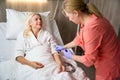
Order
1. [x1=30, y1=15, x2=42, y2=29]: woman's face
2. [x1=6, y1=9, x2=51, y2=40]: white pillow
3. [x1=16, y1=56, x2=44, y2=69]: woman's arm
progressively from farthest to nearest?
[x1=6, y1=9, x2=51, y2=40]: white pillow → [x1=30, y1=15, x2=42, y2=29]: woman's face → [x1=16, y1=56, x2=44, y2=69]: woman's arm

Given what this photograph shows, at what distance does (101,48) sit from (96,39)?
139 millimetres

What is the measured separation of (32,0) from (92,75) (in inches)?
53.0

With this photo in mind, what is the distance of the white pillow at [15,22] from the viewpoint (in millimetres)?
2846

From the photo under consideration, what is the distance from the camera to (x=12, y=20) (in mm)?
2896

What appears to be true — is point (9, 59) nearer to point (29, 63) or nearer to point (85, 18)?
point (29, 63)

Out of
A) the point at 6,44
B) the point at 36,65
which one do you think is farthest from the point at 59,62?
the point at 6,44

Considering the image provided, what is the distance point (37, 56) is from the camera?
230 centimetres

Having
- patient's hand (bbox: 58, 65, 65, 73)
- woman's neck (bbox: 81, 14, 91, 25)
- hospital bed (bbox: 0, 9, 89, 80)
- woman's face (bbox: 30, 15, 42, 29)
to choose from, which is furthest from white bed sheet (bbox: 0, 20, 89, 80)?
woman's neck (bbox: 81, 14, 91, 25)

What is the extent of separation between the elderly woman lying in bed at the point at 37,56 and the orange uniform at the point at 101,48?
0.96 feet

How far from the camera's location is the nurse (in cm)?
166

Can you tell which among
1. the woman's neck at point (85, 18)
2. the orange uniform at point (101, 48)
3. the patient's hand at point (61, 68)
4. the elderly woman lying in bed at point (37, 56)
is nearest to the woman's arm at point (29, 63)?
the elderly woman lying in bed at point (37, 56)

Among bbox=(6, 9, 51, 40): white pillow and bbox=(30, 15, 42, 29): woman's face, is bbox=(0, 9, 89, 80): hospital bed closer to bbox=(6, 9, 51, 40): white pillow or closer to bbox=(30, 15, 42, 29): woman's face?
bbox=(6, 9, 51, 40): white pillow

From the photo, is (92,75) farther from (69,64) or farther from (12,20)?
(12,20)

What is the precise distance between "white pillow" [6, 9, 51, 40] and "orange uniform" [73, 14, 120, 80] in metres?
1.16
